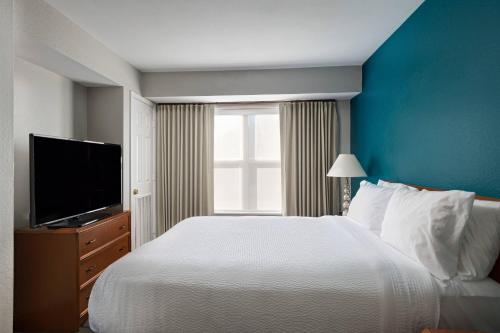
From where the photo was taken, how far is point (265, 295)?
1454 mm

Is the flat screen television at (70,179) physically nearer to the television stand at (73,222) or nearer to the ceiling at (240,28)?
the television stand at (73,222)

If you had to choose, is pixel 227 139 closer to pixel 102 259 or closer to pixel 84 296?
pixel 102 259

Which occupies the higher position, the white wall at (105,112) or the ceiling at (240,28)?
the ceiling at (240,28)

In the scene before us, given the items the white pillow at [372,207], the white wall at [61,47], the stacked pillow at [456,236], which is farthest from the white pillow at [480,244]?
the white wall at [61,47]

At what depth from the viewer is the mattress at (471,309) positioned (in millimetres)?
1403

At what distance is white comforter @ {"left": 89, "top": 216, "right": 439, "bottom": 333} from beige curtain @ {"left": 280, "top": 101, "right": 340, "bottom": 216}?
2.62 metres

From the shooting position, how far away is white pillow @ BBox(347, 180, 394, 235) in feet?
7.91

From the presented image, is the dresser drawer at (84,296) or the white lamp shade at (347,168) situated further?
the white lamp shade at (347,168)

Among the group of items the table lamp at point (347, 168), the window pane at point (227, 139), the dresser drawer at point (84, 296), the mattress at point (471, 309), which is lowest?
the dresser drawer at point (84, 296)

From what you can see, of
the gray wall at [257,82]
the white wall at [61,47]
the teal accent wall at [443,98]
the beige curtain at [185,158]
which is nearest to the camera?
the teal accent wall at [443,98]

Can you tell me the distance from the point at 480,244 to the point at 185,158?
3.73m

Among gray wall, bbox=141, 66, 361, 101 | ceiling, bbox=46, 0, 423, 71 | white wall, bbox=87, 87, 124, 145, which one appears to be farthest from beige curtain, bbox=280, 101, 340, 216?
white wall, bbox=87, 87, 124, 145

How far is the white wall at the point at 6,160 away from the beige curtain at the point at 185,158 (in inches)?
106

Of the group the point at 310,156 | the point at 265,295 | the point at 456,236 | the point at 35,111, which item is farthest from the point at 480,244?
the point at 35,111
